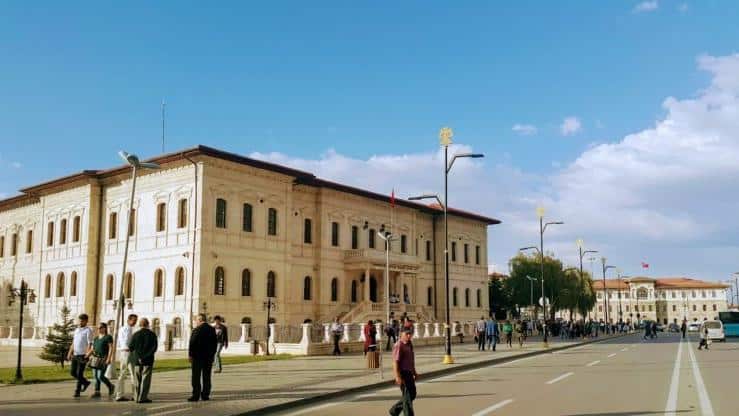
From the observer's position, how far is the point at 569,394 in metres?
14.7

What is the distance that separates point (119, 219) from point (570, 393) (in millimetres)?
39401

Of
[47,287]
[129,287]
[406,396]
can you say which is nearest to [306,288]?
[129,287]

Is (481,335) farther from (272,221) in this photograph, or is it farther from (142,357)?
(142,357)

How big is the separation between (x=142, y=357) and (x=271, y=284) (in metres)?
33.1

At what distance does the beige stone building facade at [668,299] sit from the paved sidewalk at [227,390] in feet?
510

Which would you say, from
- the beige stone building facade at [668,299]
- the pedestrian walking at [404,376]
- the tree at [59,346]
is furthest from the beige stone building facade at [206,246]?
the beige stone building facade at [668,299]

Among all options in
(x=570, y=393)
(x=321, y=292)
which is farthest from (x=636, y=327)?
(x=570, y=393)

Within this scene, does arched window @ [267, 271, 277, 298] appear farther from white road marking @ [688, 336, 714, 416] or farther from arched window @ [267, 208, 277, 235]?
white road marking @ [688, 336, 714, 416]

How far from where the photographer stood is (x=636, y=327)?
105 m

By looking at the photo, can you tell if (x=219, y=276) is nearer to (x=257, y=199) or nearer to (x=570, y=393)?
(x=257, y=199)

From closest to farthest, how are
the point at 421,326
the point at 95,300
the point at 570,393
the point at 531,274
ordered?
the point at 570,393 → the point at 421,326 → the point at 95,300 → the point at 531,274

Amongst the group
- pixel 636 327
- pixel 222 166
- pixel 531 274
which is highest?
pixel 222 166

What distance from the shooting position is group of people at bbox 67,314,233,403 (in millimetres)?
13586

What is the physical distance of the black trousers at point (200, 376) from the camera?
45.0 feet
